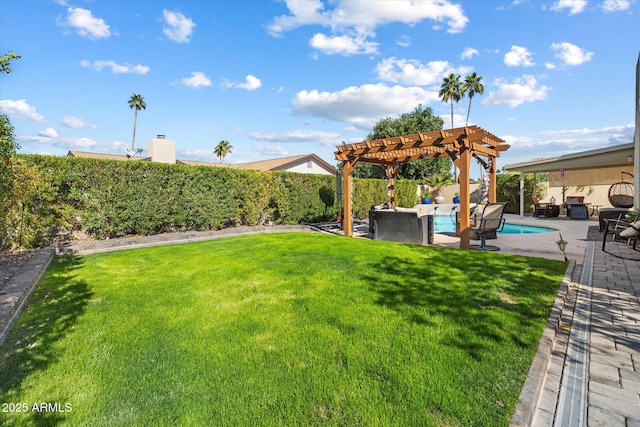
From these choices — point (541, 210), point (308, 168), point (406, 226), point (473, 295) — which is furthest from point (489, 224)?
point (308, 168)

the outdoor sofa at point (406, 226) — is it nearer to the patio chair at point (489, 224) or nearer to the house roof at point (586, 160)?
the patio chair at point (489, 224)

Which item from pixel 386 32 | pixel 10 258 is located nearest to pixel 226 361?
pixel 10 258

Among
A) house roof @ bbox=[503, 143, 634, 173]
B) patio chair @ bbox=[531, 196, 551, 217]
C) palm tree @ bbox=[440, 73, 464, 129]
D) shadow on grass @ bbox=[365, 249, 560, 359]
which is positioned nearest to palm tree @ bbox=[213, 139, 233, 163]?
palm tree @ bbox=[440, 73, 464, 129]

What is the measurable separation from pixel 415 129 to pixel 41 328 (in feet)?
99.4

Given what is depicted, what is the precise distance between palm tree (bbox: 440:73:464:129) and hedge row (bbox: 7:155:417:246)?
29.7 metres

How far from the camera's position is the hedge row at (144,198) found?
802cm

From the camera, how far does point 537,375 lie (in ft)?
7.61

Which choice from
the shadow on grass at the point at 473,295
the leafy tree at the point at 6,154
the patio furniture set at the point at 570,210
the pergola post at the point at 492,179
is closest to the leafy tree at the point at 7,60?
the leafy tree at the point at 6,154

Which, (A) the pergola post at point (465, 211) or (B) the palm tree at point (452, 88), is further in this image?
(B) the palm tree at point (452, 88)

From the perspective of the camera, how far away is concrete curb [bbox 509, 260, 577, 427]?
1909 mm

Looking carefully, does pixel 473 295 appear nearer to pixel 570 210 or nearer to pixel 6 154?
pixel 6 154

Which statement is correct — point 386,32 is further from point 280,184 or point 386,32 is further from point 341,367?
point 341,367

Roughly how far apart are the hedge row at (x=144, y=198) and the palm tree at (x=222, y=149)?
3757 cm

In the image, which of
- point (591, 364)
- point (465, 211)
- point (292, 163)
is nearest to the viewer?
point (591, 364)
